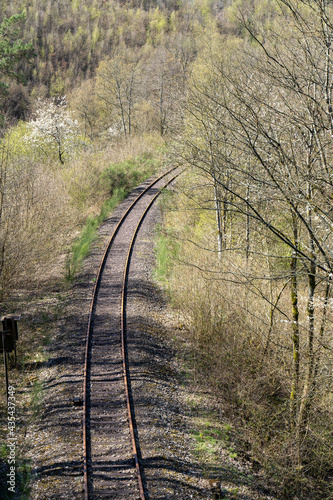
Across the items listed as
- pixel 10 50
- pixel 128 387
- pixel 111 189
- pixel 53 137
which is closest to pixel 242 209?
pixel 128 387

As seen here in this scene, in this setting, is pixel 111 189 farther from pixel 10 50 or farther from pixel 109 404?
pixel 109 404

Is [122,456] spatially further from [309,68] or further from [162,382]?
[309,68]

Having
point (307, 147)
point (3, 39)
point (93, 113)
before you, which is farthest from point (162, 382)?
point (93, 113)

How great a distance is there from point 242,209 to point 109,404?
5.05m

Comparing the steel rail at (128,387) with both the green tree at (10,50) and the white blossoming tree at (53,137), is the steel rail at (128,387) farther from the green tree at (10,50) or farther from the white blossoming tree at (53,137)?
the white blossoming tree at (53,137)

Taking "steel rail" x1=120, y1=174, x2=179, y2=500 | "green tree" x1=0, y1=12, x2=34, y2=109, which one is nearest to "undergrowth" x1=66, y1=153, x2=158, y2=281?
"steel rail" x1=120, y1=174, x2=179, y2=500

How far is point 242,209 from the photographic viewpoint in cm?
645

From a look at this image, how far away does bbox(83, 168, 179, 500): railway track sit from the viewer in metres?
6.78

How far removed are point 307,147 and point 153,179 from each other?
979 inches

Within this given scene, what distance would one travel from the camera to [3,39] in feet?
72.4

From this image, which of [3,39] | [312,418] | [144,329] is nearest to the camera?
[312,418]

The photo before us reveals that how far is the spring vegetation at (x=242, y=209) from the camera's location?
5.29 metres

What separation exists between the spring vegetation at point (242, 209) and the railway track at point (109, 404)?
194 centimetres

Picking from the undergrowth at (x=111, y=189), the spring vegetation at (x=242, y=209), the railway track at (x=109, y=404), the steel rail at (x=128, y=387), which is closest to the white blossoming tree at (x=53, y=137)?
the spring vegetation at (x=242, y=209)
